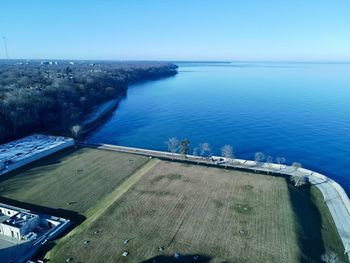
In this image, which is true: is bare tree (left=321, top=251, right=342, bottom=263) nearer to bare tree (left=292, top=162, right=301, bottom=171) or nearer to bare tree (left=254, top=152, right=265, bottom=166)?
bare tree (left=292, top=162, right=301, bottom=171)

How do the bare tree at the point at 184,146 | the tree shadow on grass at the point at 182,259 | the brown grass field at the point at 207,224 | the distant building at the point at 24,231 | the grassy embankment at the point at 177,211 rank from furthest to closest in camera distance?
the bare tree at the point at 184,146 → the grassy embankment at the point at 177,211 → the distant building at the point at 24,231 → the brown grass field at the point at 207,224 → the tree shadow on grass at the point at 182,259

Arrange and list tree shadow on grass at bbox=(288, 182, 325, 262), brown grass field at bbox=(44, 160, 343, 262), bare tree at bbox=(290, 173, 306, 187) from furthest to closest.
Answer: bare tree at bbox=(290, 173, 306, 187), tree shadow on grass at bbox=(288, 182, 325, 262), brown grass field at bbox=(44, 160, 343, 262)

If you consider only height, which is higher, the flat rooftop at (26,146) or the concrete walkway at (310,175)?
the flat rooftop at (26,146)

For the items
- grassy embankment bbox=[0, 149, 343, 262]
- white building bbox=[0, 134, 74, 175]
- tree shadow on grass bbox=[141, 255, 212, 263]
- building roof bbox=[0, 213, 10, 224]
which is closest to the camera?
tree shadow on grass bbox=[141, 255, 212, 263]

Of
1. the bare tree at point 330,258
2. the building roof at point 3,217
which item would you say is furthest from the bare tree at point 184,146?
the building roof at point 3,217

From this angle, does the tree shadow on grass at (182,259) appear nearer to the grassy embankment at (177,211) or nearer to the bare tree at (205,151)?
the grassy embankment at (177,211)

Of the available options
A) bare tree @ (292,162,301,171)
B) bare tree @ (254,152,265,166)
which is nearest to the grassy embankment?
bare tree @ (254,152,265,166)

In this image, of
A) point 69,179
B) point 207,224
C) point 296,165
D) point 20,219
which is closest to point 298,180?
point 296,165
